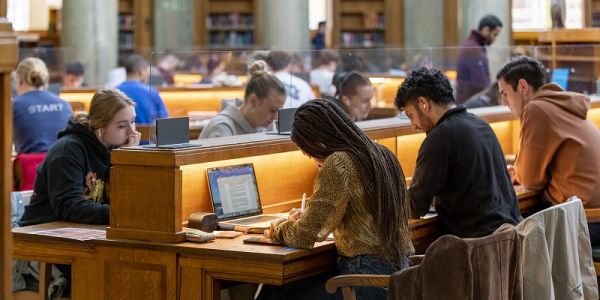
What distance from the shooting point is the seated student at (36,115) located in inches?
297

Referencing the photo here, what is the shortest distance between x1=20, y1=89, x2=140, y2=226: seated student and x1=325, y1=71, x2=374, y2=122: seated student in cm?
204

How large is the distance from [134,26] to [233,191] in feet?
44.2

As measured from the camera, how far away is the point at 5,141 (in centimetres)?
229

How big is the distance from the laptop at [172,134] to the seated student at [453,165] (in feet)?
2.84

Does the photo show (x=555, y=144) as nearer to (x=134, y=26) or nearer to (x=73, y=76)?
(x=73, y=76)

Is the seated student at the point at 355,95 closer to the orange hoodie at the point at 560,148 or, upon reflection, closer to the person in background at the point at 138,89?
the person in background at the point at 138,89

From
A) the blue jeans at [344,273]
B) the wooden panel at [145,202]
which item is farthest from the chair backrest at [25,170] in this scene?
the blue jeans at [344,273]

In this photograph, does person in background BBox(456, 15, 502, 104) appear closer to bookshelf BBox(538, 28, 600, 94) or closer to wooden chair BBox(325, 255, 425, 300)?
bookshelf BBox(538, 28, 600, 94)

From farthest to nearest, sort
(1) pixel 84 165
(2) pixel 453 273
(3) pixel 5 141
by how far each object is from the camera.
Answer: (1) pixel 84 165, (2) pixel 453 273, (3) pixel 5 141

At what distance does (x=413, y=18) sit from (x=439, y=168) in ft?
43.4

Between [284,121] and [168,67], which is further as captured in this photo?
[168,67]

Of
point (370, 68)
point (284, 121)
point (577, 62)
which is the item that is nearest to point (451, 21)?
point (577, 62)

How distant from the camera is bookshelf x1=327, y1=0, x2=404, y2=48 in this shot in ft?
58.7

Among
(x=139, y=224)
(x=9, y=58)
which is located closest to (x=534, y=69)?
(x=139, y=224)
